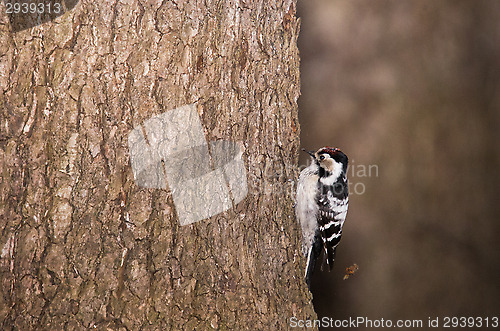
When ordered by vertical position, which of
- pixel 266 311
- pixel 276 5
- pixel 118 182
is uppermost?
pixel 276 5

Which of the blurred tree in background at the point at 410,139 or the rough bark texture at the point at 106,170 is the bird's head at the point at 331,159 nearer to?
the blurred tree in background at the point at 410,139

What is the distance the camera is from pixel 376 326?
242 centimetres

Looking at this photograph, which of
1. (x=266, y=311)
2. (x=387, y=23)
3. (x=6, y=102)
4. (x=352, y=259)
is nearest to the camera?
(x=6, y=102)

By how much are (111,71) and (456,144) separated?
1.82 meters

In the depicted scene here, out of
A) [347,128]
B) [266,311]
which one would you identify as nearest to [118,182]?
[266,311]

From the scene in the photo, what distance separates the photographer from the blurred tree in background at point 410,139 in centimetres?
225

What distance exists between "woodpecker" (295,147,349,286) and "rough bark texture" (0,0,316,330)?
935mm

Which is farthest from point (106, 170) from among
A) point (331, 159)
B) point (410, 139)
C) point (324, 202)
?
point (410, 139)

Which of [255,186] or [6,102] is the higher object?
[6,102]

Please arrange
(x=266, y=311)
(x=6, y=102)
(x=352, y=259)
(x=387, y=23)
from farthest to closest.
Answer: (x=352, y=259) < (x=387, y=23) < (x=266, y=311) < (x=6, y=102)

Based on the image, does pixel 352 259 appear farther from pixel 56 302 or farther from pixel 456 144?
pixel 56 302

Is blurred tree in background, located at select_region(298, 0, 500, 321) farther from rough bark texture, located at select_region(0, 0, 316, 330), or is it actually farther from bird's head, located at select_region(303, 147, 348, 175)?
rough bark texture, located at select_region(0, 0, 316, 330)

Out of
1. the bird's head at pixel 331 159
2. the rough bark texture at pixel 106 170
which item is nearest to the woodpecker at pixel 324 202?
the bird's head at pixel 331 159

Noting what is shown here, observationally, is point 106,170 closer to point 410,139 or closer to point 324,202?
point 324,202
